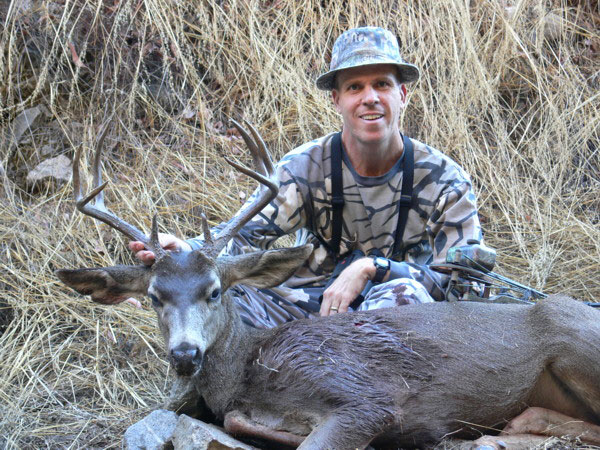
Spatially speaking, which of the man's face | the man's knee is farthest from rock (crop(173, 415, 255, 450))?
the man's face

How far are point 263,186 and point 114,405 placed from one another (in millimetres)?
1748

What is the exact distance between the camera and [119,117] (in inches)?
287

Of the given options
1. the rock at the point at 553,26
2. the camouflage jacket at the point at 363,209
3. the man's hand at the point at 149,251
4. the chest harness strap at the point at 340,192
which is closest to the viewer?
the man's hand at the point at 149,251

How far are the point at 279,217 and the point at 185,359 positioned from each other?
61.7 inches

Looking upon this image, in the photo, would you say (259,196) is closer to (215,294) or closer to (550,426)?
(215,294)

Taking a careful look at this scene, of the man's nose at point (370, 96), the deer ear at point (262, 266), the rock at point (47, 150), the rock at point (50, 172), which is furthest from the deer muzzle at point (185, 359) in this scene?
the rock at point (47, 150)

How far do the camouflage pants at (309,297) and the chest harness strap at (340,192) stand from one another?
400 millimetres

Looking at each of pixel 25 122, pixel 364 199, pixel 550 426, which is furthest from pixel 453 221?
pixel 25 122

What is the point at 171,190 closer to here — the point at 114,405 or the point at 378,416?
the point at 114,405

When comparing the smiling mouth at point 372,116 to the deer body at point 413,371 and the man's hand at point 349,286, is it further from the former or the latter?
the deer body at point 413,371

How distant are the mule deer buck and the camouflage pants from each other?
0.68ft

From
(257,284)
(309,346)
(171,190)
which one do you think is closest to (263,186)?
(257,284)

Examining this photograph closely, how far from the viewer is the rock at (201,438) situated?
3.54 metres

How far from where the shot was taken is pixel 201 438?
3.55 meters
